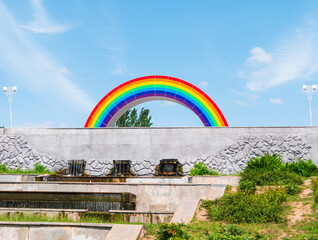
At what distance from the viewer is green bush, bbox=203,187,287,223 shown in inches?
363

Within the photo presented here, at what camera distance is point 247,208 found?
31.2 feet

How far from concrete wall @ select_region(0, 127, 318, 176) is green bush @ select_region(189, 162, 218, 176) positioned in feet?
1.08

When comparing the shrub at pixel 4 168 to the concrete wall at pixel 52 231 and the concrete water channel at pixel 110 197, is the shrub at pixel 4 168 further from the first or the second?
the concrete wall at pixel 52 231

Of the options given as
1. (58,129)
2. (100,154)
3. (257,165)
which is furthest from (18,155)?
(257,165)

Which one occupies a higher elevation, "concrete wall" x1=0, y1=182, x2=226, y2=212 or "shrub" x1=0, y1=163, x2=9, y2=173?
"shrub" x1=0, y1=163, x2=9, y2=173

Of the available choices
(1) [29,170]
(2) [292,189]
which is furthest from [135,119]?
(2) [292,189]

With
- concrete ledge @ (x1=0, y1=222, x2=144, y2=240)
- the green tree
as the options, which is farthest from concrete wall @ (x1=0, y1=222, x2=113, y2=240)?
the green tree

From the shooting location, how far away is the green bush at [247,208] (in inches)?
363

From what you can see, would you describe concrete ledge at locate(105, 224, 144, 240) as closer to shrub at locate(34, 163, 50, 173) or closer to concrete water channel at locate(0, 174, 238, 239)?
concrete water channel at locate(0, 174, 238, 239)

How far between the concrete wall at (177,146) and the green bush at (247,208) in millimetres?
10667

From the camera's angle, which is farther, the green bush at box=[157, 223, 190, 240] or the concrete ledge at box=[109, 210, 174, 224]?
the concrete ledge at box=[109, 210, 174, 224]

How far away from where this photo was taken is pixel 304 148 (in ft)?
69.9

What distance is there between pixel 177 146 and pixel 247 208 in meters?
12.1

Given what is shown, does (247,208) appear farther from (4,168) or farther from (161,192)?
(4,168)
